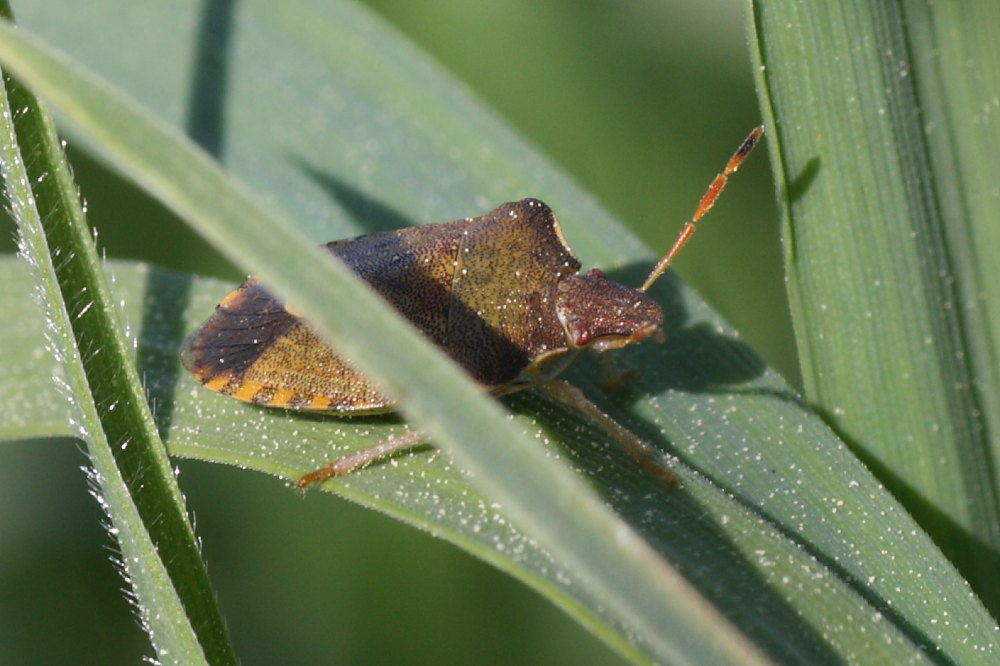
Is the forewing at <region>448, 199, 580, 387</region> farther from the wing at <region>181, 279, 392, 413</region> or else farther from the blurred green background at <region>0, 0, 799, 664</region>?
the blurred green background at <region>0, 0, 799, 664</region>

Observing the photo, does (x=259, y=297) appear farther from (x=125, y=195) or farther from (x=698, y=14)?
(x=698, y=14)

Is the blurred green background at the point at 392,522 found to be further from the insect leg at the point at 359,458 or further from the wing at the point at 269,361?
the insect leg at the point at 359,458

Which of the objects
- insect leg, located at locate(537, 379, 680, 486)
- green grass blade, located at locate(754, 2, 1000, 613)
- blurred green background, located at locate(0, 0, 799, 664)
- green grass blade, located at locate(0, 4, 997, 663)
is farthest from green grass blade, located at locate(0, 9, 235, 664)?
blurred green background, located at locate(0, 0, 799, 664)

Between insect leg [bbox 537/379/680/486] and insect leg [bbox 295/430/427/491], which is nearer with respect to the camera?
insect leg [bbox 537/379/680/486]

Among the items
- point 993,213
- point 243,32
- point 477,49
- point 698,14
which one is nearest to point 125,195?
point 243,32

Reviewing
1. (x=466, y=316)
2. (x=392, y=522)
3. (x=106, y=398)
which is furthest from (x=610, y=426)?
(x=392, y=522)

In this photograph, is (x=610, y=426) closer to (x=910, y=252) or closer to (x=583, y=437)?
(x=583, y=437)

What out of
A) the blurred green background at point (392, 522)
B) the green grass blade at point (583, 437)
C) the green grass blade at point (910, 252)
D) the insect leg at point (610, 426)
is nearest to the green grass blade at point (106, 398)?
the green grass blade at point (583, 437)
